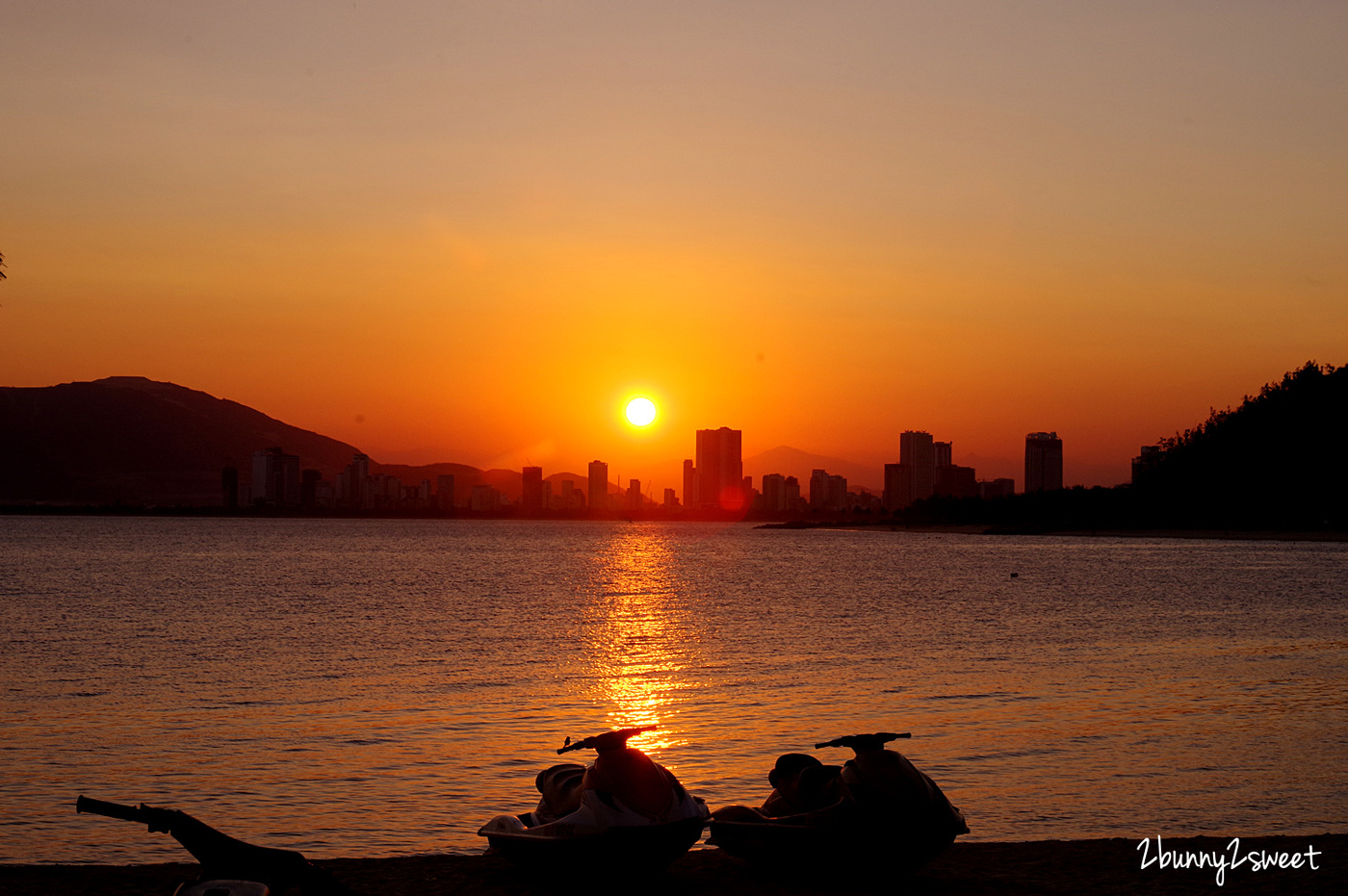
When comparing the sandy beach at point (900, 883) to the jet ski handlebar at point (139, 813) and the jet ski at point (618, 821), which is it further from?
the jet ski handlebar at point (139, 813)

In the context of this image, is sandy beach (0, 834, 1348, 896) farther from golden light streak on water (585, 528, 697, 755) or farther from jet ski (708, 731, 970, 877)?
golden light streak on water (585, 528, 697, 755)

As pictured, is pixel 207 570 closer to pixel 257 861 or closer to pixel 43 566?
pixel 43 566

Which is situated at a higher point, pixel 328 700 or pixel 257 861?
pixel 257 861

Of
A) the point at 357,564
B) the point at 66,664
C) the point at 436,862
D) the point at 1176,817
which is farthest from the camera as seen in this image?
the point at 357,564

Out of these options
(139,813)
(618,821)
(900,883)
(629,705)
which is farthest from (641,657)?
(139,813)

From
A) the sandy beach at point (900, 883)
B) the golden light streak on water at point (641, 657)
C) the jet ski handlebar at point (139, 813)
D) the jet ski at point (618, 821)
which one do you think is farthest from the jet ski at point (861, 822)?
the golden light streak on water at point (641, 657)

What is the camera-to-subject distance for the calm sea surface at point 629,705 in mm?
18125

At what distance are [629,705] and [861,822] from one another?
1831cm

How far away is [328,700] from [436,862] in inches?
691

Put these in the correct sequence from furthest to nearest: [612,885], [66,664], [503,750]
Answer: [66,664] → [503,750] → [612,885]

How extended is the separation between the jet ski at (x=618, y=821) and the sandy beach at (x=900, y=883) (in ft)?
2.14

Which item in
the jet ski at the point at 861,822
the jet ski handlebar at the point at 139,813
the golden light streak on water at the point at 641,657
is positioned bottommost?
the golden light streak on water at the point at 641,657

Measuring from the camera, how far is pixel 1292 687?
32188mm

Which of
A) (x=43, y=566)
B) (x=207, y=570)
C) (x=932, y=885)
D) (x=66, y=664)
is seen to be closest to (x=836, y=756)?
(x=932, y=885)
